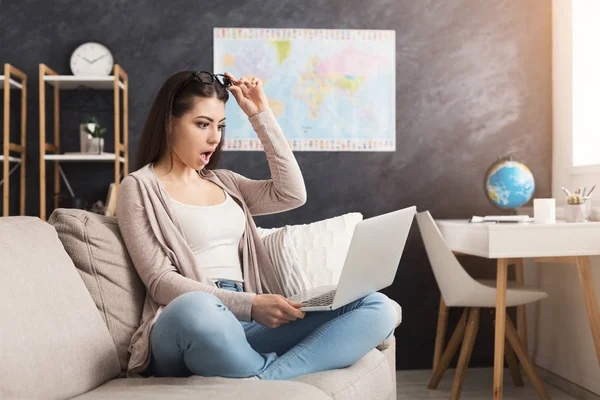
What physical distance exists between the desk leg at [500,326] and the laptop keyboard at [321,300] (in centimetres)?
121

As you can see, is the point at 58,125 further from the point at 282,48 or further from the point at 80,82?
the point at 282,48

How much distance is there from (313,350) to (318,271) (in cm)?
67

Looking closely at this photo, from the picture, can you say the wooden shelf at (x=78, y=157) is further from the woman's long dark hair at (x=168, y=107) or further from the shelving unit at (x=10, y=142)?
the woman's long dark hair at (x=168, y=107)

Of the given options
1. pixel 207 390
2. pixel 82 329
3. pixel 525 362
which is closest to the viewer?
pixel 207 390

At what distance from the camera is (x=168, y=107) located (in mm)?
2148

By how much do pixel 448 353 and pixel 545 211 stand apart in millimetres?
825

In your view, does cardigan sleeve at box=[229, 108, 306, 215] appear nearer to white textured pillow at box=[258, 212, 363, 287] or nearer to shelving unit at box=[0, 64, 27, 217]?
white textured pillow at box=[258, 212, 363, 287]

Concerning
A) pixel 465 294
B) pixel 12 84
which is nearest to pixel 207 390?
pixel 465 294

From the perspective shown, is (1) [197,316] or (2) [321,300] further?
(2) [321,300]

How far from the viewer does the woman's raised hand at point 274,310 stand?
5.96 feet

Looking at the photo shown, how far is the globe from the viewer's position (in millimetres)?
3342

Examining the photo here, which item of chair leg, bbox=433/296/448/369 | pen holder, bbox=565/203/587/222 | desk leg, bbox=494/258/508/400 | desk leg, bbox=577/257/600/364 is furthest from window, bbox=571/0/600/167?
chair leg, bbox=433/296/448/369

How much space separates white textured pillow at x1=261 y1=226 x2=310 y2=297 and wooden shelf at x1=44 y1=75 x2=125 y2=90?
4.31 feet

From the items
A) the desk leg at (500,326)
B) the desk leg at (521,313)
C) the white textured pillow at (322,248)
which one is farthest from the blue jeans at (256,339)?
the desk leg at (521,313)
